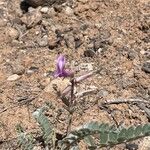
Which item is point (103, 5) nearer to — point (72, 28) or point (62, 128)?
point (72, 28)

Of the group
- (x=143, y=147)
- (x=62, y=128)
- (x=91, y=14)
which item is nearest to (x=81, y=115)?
(x=62, y=128)

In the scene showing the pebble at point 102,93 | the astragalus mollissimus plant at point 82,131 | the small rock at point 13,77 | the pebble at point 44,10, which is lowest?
the small rock at point 13,77

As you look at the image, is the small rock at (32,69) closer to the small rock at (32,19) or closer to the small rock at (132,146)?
the small rock at (32,19)

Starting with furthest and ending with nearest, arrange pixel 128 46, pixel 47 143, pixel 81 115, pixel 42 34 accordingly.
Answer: pixel 42 34, pixel 128 46, pixel 81 115, pixel 47 143

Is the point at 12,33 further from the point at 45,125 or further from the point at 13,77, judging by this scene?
the point at 45,125

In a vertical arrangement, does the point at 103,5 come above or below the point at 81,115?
above

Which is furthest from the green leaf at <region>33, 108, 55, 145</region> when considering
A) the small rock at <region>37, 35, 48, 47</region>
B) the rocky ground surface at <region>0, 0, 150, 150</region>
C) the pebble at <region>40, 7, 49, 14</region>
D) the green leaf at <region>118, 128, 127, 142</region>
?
the pebble at <region>40, 7, 49, 14</region>

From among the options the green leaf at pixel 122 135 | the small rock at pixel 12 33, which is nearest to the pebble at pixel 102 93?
the small rock at pixel 12 33

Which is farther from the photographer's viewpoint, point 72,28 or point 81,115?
point 72,28
